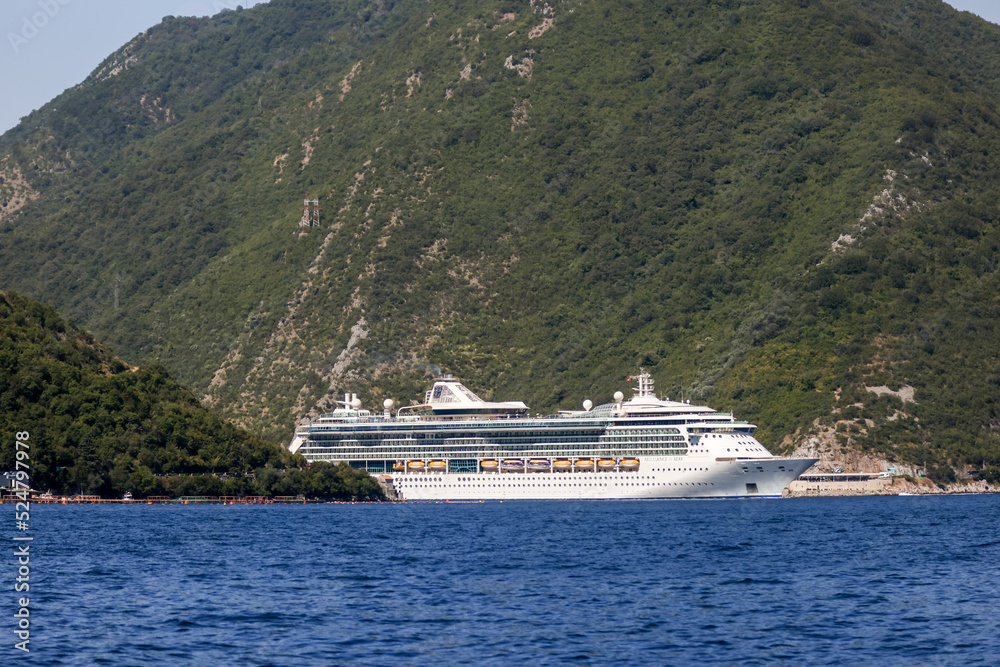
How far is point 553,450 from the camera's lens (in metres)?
175

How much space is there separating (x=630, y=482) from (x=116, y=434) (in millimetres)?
58466

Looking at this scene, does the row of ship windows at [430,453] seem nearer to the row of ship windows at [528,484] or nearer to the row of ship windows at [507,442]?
the row of ship windows at [507,442]

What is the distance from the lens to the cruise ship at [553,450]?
541ft

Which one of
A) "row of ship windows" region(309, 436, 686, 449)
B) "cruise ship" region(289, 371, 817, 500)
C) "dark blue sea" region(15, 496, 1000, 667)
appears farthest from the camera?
"row of ship windows" region(309, 436, 686, 449)

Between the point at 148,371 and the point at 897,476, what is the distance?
294 feet

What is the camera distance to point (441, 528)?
10900 centimetres

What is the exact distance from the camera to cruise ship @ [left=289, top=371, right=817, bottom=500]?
165 meters

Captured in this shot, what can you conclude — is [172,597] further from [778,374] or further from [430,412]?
[778,374]

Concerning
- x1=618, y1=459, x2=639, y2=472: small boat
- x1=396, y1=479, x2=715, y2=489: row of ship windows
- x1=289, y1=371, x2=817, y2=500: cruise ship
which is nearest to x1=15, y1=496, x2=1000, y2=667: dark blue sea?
x1=289, y1=371, x2=817, y2=500: cruise ship

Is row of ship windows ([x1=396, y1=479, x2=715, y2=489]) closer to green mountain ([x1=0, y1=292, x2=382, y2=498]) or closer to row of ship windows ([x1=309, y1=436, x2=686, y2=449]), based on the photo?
row of ship windows ([x1=309, y1=436, x2=686, y2=449])

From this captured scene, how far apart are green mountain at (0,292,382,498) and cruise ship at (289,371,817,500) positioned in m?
15.4

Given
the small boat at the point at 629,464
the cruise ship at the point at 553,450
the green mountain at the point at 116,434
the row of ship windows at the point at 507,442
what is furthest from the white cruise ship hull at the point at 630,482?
the green mountain at the point at 116,434

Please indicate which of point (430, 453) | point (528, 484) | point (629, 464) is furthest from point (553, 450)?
point (430, 453)

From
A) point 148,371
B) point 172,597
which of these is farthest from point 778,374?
point 172,597
